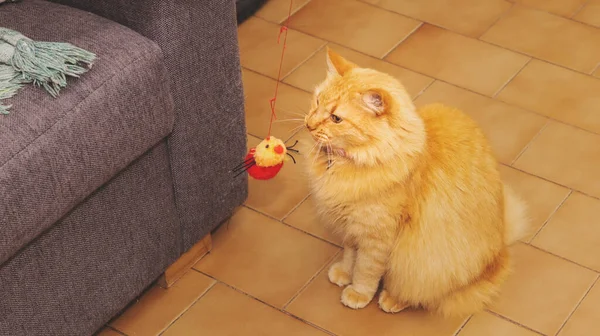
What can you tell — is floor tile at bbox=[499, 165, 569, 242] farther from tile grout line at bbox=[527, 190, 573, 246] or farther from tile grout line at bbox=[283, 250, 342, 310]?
tile grout line at bbox=[283, 250, 342, 310]

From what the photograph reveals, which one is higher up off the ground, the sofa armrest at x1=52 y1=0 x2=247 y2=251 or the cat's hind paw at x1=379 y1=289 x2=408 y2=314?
the sofa armrest at x1=52 y1=0 x2=247 y2=251

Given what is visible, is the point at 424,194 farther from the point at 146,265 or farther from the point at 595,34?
the point at 595,34

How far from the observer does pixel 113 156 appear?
1594 mm

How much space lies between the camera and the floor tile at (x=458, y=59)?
8.64ft

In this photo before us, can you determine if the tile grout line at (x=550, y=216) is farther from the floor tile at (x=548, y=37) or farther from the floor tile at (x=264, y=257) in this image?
the floor tile at (x=548, y=37)

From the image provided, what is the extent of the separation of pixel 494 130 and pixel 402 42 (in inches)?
20.7

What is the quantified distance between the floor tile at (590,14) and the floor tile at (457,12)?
0.26 meters

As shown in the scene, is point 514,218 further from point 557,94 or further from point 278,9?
point 278,9

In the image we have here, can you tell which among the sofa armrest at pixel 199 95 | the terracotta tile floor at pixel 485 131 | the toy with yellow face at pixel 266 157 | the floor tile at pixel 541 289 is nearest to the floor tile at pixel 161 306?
the terracotta tile floor at pixel 485 131

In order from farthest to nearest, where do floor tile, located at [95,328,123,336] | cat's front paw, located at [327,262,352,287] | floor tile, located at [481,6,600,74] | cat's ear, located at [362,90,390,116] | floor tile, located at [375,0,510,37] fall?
floor tile, located at [375,0,510,37] < floor tile, located at [481,6,600,74] < cat's front paw, located at [327,262,352,287] < floor tile, located at [95,328,123,336] < cat's ear, located at [362,90,390,116]

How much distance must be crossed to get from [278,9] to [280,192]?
3.10 feet

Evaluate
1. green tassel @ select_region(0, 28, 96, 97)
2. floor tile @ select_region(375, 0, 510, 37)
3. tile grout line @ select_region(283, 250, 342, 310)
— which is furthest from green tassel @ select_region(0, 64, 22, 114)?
floor tile @ select_region(375, 0, 510, 37)

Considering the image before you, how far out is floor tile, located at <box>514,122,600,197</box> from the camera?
89.8 inches

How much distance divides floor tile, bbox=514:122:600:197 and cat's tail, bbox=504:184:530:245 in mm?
247
